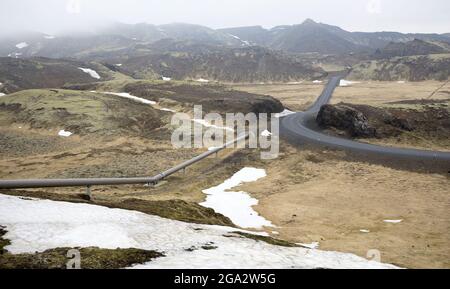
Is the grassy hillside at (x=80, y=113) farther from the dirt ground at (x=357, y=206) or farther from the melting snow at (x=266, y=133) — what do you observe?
the dirt ground at (x=357, y=206)

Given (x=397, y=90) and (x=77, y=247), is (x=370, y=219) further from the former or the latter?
(x=397, y=90)

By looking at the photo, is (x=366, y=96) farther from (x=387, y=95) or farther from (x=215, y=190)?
(x=215, y=190)

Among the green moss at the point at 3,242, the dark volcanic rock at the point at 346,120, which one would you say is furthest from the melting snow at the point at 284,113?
the green moss at the point at 3,242

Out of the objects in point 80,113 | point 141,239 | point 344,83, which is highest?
point 344,83

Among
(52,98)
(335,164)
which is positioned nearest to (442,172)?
(335,164)

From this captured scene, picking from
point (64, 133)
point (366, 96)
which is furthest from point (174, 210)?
point (366, 96)

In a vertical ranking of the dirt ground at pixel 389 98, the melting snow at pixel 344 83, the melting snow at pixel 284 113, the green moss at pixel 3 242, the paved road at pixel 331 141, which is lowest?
the paved road at pixel 331 141
